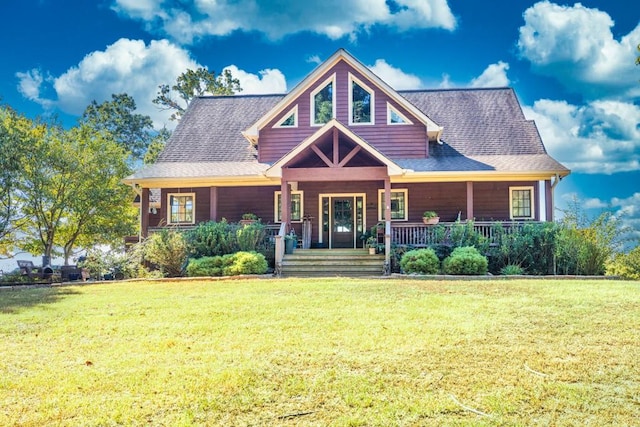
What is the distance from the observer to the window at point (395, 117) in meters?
18.5

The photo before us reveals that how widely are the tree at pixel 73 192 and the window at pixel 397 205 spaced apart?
11174 mm

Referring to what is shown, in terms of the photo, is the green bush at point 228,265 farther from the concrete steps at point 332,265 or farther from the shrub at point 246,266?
the concrete steps at point 332,265

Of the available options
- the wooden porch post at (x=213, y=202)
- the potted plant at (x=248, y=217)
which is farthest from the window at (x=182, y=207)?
the potted plant at (x=248, y=217)

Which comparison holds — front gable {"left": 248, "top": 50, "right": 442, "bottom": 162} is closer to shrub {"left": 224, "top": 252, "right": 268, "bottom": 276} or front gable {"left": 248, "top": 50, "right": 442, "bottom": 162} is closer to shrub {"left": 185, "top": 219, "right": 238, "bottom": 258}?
shrub {"left": 185, "top": 219, "right": 238, "bottom": 258}

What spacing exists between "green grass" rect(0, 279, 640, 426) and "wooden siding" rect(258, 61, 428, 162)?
33.9 ft

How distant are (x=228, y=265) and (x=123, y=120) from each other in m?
30.0

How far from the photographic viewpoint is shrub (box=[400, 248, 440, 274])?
1345cm

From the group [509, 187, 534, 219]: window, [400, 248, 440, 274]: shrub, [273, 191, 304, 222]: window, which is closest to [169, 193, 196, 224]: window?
[273, 191, 304, 222]: window

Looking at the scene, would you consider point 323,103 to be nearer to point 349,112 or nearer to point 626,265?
point 349,112

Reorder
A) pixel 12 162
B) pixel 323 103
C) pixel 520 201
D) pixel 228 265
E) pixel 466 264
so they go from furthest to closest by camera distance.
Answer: pixel 323 103 → pixel 520 201 → pixel 12 162 → pixel 228 265 → pixel 466 264

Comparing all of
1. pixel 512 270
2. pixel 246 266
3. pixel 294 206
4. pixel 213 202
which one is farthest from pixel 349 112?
pixel 512 270

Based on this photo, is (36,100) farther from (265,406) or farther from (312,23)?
(265,406)

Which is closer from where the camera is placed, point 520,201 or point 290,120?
point 520,201

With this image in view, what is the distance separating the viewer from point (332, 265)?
14.7 metres
